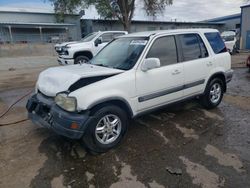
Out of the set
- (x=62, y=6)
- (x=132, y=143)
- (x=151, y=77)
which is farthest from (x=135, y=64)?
(x=62, y=6)

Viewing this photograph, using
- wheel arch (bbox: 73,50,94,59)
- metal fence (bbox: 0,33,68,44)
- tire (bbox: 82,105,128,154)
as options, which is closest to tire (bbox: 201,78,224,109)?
tire (bbox: 82,105,128,154)

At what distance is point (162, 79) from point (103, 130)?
4.72 feet

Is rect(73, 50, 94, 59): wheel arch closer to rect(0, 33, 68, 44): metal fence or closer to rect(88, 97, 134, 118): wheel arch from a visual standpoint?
rect(88, 97, 134, 118): wheel arch

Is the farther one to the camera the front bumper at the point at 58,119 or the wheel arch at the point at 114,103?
the wheel arch at the point at 114,103

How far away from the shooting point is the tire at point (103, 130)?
350cm

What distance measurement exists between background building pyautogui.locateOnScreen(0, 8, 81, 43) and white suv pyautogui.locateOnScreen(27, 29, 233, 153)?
94.5ft

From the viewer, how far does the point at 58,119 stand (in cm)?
345

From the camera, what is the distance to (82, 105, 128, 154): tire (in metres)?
3.50

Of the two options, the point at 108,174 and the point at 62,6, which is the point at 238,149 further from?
the point at 62,6

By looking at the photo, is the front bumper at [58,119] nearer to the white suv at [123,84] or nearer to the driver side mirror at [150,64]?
the white suv at [123,84]

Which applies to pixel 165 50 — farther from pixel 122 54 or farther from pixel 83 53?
pixel 83 53

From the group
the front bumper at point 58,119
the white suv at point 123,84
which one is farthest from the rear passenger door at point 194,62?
the front bumper at point 58,119

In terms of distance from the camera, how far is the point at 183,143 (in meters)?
3.95

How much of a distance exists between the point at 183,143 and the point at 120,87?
1.42m
